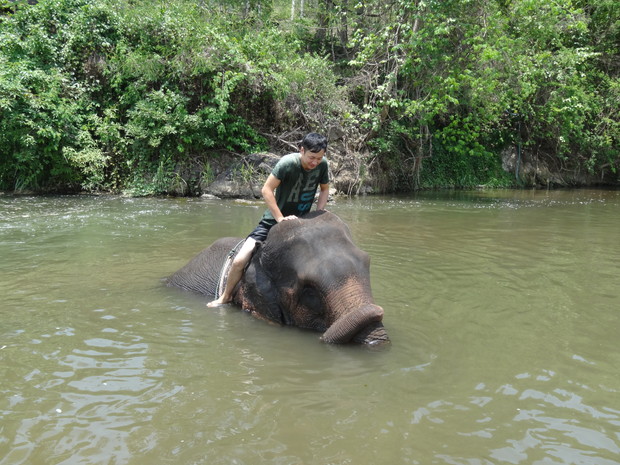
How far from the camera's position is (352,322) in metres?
4.12

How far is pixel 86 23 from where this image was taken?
1770 centimetres

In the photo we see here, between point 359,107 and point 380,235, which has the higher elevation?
point 359,107

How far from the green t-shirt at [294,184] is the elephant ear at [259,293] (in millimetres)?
496

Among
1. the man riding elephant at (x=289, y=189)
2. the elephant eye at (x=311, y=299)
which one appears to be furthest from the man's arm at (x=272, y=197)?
the elephant eye at (x=311, y=299)

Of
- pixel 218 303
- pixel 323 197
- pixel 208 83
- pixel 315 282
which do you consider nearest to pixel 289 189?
pixel 323 197

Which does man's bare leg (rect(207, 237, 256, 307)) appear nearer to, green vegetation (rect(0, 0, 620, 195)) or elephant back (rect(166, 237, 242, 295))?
elephant back (rect(166, 237, 242, 295))

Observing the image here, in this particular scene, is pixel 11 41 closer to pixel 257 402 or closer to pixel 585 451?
pixel 257 402

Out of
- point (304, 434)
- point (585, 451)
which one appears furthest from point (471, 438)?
point (304, 434)

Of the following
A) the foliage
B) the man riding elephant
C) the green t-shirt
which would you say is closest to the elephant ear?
the man riding elephant

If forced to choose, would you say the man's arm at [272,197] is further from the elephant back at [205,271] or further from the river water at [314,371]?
the elephant back at [205,271]

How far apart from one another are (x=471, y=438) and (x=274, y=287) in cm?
244

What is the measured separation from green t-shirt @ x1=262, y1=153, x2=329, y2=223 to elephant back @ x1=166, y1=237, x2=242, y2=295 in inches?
49.8

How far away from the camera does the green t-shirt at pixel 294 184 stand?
5.13 meters

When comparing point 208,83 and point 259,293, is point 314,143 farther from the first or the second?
point 208,83
